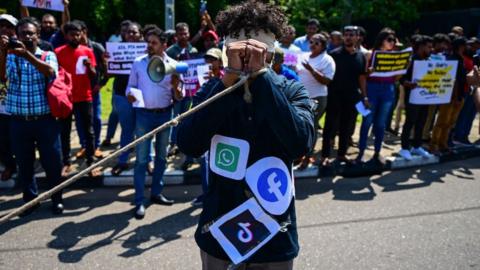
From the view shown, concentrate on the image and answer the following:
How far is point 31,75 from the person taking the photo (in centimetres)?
454

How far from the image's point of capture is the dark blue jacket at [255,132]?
187 centimetres

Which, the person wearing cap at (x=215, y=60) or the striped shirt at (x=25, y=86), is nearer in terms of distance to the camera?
the striped shirt at (x=25, y=86)

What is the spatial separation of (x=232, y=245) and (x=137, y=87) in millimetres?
3352

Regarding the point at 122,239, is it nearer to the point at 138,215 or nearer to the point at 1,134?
the point at 138,215

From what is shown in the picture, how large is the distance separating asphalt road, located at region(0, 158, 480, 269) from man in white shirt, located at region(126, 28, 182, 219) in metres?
0.47

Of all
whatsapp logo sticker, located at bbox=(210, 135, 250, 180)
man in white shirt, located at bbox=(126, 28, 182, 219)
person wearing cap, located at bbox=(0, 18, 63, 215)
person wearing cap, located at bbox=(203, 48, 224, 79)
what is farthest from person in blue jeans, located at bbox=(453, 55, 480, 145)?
whatsapp logo sticker, located at bbox=(210, 135, 250, 180)

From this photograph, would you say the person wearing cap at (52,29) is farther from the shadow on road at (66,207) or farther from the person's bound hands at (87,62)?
the shadow on road at (66,207)

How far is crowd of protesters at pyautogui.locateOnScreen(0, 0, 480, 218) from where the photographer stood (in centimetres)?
457

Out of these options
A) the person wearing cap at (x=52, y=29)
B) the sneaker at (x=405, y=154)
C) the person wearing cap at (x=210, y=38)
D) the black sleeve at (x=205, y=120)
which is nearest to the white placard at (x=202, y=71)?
the person wearing cap at (x=210, y=38)

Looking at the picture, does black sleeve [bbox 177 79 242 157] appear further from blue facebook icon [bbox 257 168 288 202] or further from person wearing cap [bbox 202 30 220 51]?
person wearing cap [bbox 202 30 220 51]

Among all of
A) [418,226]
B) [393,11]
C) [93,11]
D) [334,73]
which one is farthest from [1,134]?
[93,11]

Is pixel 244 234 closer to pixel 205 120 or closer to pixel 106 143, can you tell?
pixel 205 120

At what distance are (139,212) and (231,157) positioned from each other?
300 cm

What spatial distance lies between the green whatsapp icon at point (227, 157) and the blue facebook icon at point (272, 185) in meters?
0.14
